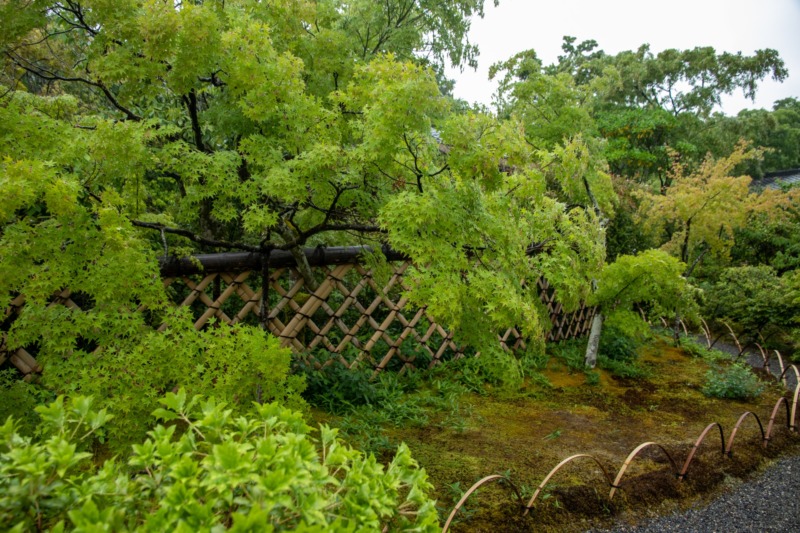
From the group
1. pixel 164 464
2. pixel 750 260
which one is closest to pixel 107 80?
pixel 164 464

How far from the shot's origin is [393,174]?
2768 millimetres

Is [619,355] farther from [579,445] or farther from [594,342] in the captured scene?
[579,445]

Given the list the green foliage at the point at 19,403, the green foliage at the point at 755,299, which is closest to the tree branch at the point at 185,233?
A: the green foliage at the point at 19,403

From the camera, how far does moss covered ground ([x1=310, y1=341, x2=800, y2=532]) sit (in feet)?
8.45

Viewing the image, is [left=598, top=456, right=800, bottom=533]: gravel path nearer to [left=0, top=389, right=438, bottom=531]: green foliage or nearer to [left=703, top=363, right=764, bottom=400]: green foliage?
[left=703, top=363, right=764, bottom=400]: green foliage

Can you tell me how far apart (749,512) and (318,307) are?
3294 millimetres

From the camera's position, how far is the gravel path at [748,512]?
8.52 ft

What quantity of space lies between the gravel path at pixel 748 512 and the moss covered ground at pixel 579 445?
0.25ft

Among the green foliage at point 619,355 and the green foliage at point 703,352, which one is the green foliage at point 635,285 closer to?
the green foliage at point 619,355

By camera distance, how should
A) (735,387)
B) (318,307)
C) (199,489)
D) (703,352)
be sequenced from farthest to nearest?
(703,352) → (735,387) → (318,307) → (199,489)

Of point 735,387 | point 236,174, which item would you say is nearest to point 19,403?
point 236,174

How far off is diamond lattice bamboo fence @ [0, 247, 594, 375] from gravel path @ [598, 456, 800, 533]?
1712mm

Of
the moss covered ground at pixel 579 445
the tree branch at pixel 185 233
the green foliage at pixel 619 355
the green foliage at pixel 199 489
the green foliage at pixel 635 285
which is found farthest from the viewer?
the green foliage at pixel 619 355

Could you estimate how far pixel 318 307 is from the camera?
13.9 feet
